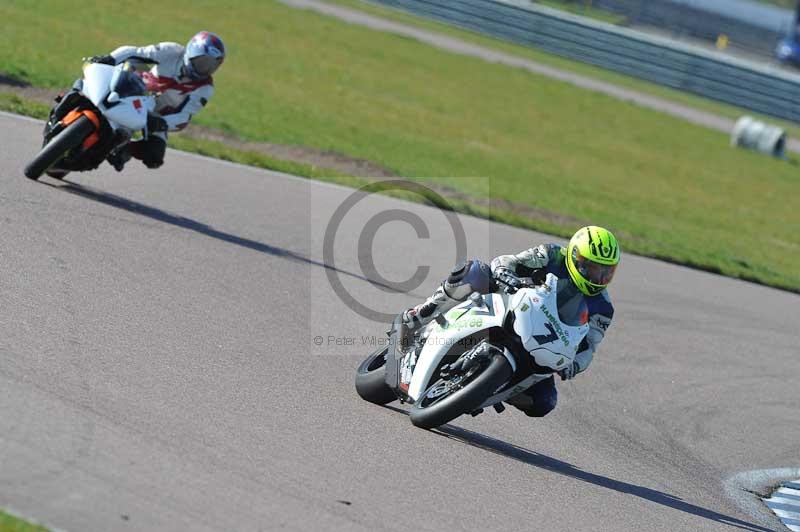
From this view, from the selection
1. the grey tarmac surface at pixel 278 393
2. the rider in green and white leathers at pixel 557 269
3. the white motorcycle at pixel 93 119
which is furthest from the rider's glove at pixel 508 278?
the white motorcycle at pixel 93 119

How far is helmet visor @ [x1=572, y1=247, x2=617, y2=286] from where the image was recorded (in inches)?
274

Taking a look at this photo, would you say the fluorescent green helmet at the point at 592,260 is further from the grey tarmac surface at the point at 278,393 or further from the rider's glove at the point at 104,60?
the rider's glove at the point at 104,60

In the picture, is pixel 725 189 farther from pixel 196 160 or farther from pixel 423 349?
pixel 423 349

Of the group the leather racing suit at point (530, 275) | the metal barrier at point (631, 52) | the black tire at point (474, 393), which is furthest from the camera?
the metal barrier at point (631, 52)

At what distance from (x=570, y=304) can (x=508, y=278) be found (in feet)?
1.31

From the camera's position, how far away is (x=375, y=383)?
295 inches

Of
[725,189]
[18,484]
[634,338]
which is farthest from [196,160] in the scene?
[725,189]

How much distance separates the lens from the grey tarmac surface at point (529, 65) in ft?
104

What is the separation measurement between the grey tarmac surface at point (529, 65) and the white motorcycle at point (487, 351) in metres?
25.0

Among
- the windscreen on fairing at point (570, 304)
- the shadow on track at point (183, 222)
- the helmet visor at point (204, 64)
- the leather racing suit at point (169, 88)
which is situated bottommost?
the shadow on track at point (183, 222)

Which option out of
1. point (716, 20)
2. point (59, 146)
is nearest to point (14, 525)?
point (59, 146)

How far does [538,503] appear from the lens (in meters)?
6.29

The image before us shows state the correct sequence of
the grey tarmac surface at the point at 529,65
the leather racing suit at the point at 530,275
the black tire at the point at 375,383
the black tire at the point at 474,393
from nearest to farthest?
the black tire at the point at 474,393, the leather racing suit at the point at 530,275, the black tire at the point at 375,383, the grey tarmac surface at the point at 529,65

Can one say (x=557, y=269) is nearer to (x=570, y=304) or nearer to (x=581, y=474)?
(x=570, y=304)
